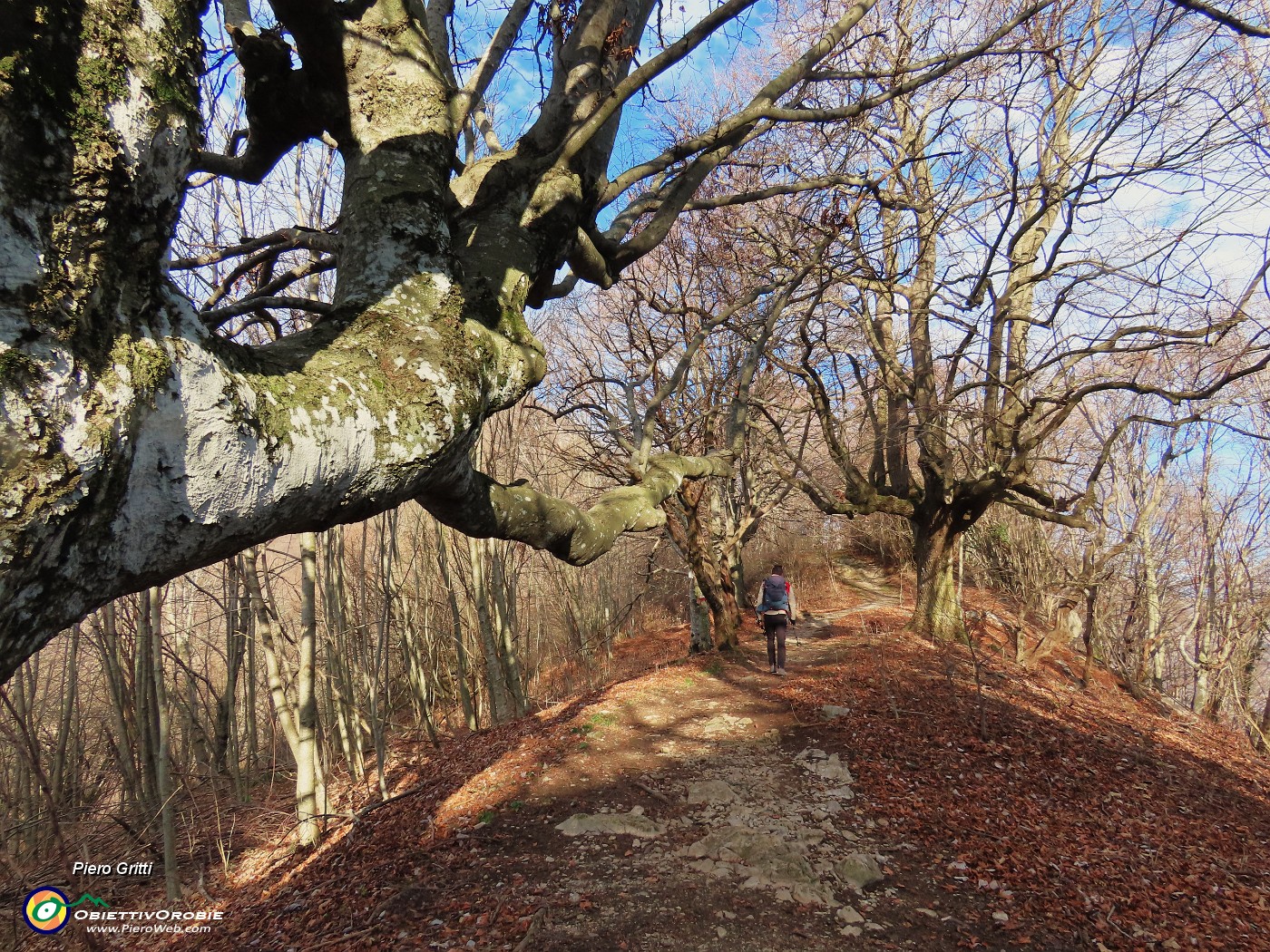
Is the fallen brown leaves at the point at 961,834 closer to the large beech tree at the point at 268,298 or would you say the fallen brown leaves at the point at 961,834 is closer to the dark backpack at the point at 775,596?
the dark backpack at the point at 775,596

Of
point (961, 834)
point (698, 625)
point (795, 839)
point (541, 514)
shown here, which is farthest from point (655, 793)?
point (698, 625)

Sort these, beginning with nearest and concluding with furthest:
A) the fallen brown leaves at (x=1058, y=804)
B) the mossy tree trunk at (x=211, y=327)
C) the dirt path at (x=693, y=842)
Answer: the mossy tree trunk at (x=211, y=327), the dirt path at (x=693, y=842), the fallen brown leaves at (x=1058, y=804)

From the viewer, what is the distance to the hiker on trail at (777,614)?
703 cm

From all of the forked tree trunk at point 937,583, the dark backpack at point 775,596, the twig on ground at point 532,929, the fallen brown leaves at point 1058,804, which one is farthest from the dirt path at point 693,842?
the forked tree trunk at point 937,583

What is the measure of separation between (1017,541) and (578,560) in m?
12.8

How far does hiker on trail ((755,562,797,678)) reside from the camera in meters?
7.03

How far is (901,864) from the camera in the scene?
3.29 m

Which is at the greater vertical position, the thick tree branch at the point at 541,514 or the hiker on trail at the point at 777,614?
the thick tree branch at the point at 541,514

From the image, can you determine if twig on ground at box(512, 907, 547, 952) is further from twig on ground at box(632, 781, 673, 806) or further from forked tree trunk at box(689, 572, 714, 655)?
forked tree trunk at box(689, 572, 714, 655)

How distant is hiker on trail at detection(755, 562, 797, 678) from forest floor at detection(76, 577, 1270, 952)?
723mm

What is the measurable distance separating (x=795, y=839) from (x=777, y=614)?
12.0ft

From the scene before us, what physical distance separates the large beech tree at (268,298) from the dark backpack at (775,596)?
15.5ft

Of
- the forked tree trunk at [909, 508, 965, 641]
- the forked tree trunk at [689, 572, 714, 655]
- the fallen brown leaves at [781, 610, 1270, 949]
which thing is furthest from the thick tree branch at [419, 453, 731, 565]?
the forked tree trunk at [909, 508, 965, 641]

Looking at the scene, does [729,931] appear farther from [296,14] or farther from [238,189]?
→ [238,189]
